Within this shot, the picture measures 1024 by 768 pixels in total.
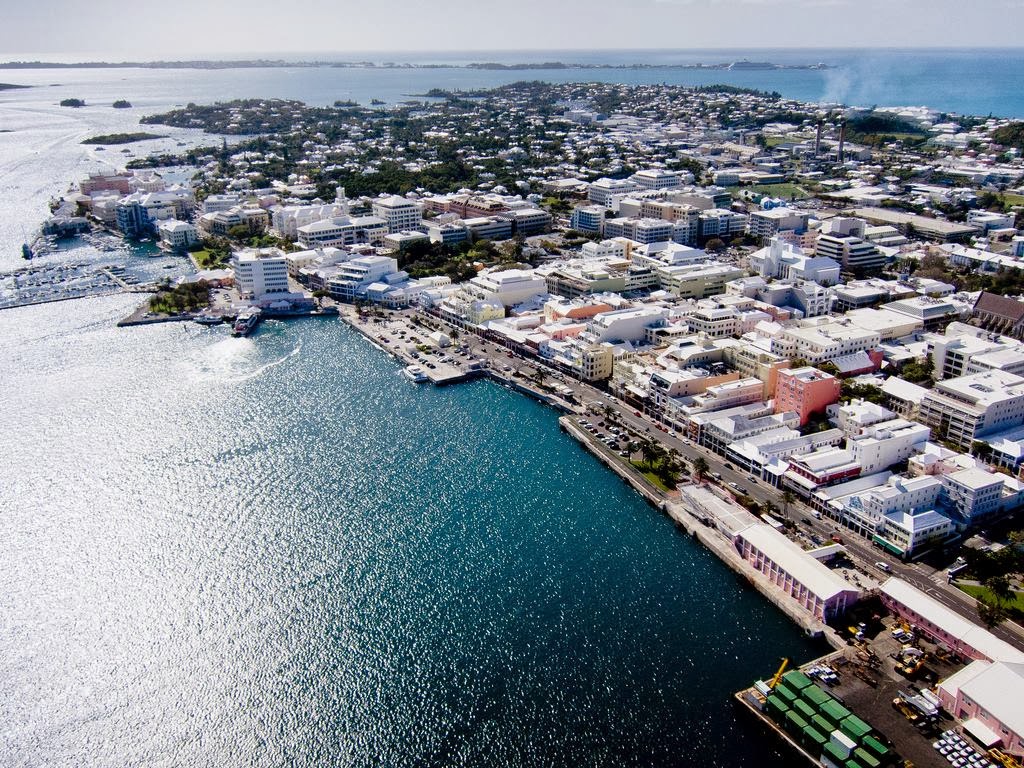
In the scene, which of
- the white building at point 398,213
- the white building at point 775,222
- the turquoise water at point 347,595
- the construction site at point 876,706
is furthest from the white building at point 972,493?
the white building at point 398,213

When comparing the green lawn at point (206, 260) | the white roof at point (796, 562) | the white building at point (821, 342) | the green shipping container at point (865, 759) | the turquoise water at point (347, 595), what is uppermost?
the white building at point (821, 342)

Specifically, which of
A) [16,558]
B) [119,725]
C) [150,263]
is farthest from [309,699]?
[150,263]

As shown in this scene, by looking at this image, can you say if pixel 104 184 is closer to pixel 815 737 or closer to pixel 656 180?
pixel 656 180

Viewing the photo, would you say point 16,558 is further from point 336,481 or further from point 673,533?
point 673,533

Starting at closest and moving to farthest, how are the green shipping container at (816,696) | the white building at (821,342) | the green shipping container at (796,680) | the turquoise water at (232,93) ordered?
the green shipping container at (816,696) < the green shipping container at (796,680) < the white building at (821,342) < the turquoise water at (232,93)

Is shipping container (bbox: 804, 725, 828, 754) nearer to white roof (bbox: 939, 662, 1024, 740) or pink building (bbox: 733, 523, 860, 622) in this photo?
white roof (bbox: 939, 662, 1024, 740)

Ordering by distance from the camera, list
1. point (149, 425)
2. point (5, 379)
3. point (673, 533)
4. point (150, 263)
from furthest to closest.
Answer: point (150, 263) → point (5, 379) → point (149, 425) → point (673, 533)

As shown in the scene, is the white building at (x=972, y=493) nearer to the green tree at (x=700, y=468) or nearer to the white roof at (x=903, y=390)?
the white roof at (x=903, y=390)
